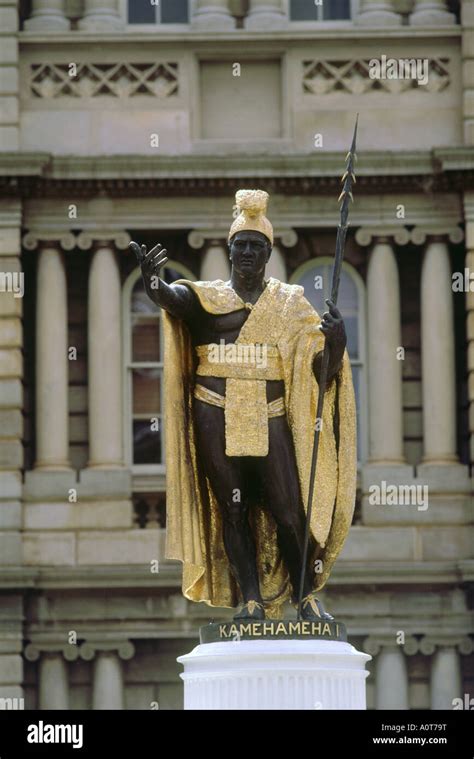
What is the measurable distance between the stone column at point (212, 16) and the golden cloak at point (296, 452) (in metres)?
17.3

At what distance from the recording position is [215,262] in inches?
1312

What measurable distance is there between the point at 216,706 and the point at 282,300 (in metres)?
2.35

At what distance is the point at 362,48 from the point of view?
3353 cm

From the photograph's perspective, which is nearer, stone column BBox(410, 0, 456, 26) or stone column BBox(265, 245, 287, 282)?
stone column BBox(265, 245, 287, 282)

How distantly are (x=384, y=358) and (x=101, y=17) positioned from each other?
197 inches

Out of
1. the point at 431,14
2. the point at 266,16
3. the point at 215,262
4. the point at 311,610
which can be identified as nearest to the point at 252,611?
the point at 311,610

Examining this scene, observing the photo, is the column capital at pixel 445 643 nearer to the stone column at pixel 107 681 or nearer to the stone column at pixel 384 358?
the stone column at pixel 384 358

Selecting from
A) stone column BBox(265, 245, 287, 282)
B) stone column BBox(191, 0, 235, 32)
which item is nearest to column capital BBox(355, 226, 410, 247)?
stone column BBox(265, 245, 287, 282)

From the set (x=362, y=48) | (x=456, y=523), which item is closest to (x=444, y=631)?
(x=456, y=523)

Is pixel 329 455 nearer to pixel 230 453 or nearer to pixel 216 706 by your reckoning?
pixel 230 453

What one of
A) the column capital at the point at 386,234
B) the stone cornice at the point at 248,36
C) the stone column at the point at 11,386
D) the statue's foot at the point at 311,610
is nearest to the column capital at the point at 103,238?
the stone column at the point at 11,386

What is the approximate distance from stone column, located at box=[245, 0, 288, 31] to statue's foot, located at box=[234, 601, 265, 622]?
1802cm

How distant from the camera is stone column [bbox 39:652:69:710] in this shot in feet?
107

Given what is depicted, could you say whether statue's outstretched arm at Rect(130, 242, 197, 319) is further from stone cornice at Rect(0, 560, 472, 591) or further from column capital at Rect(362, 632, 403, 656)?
column capital at Rect(362, 632, 403, 656)
